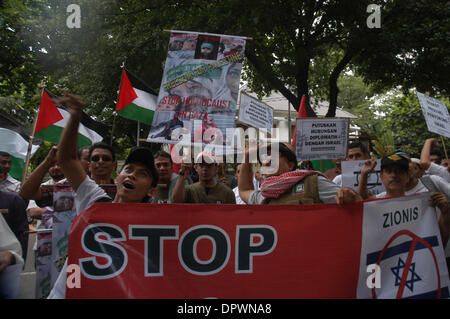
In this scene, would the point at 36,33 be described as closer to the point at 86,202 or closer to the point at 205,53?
the point at 205,53

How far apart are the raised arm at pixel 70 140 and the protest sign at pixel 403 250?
199cm

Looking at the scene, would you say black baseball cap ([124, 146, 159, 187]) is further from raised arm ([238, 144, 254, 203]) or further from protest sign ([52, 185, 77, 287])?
raised arm ([238, 144, 254, 203])

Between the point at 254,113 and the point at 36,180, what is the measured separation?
3.21 meters

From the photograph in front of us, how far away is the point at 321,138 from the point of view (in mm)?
5219

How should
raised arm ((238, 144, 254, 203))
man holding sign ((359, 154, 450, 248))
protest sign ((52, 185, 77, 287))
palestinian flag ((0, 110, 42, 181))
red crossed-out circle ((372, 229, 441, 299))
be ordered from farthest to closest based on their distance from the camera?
palestinian flag ((0, 110, 42, 181)), raised arm ((238, 144, 254, 203)), protest sign ((52, 185, 77, 287)), man holding sign ((359, 154, 450, 248)), red crossed-out circle ((372, 229, 441, 299))

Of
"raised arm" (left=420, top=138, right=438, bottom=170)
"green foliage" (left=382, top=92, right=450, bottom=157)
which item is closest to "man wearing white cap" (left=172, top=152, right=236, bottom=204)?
"raised arm" (left=420, top=138, right=438, bottom=170)

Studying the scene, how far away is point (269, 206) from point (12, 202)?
2.32 metres

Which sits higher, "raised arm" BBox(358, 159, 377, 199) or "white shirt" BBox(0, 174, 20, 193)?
"raised arm" BBox(358, 159, 377, 199)

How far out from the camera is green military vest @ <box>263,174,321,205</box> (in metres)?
3.11

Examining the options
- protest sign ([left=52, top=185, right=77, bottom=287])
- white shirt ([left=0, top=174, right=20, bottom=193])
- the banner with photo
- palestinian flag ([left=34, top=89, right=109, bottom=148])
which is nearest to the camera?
protest sign ([left=52, top=185, right=77, bottom=287])

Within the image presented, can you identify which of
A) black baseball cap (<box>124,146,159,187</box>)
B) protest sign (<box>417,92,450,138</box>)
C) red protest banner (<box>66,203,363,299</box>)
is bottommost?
red protest banner (<box>66,203,363,299</box>)

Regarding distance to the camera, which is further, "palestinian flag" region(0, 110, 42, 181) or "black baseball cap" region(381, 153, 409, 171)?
"palestinian flag" region(0, 110, 42, 181)

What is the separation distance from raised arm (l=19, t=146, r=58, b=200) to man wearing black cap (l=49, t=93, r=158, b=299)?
0.99 meters

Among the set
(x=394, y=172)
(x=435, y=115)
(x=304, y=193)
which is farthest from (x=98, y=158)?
(x=435, y=115)
